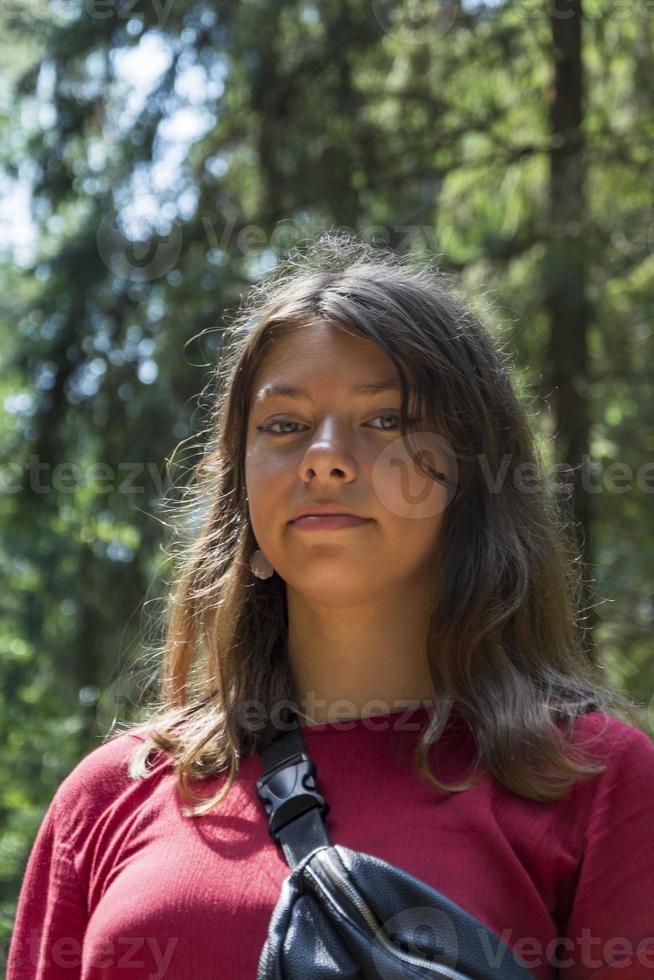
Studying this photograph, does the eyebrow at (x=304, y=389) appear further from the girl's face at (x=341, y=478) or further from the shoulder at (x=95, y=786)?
the shoulder at (x=95, y=786)

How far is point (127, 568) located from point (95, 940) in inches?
137

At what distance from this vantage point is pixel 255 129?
5289 mm

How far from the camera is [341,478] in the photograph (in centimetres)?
173

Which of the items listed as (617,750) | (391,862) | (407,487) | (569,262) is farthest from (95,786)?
(569,262)

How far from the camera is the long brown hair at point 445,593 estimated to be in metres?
1.72

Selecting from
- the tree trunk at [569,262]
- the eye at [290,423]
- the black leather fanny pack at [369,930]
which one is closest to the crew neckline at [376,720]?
the black leather fanny pack at [369,930]

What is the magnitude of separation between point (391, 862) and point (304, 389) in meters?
0.68

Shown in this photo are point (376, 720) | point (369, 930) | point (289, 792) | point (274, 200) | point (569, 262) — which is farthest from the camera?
point (274, 200)

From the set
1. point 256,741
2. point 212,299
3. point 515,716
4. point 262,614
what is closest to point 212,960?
point 256,741

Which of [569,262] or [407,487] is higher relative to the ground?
[569,262]

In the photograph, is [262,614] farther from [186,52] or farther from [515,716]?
[186,52]

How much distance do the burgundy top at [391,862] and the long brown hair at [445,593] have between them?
34 mm

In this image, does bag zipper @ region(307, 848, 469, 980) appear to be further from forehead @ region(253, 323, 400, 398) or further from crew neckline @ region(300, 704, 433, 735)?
forehead @ region(253, 323, 400, 398)

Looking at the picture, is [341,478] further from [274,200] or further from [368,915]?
[274,200]
